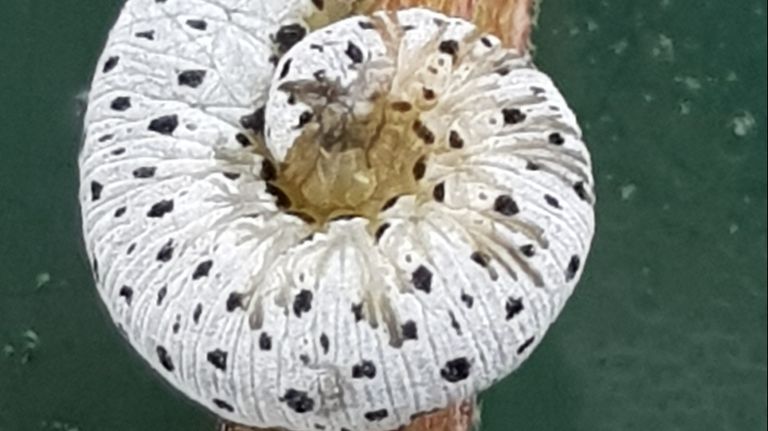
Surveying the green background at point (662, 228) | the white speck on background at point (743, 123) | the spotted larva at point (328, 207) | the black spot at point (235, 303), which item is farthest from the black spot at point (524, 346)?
the white speck on background at point (743, 123)

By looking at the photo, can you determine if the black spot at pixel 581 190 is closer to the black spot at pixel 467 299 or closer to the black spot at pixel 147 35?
the black spot at pixel 467 299

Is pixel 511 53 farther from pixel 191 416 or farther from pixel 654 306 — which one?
pixel 654 306

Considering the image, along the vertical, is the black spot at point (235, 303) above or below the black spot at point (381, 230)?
below

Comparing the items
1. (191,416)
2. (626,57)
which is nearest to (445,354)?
(191,416)

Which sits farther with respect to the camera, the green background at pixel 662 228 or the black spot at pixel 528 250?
the green background at pixel 662 228

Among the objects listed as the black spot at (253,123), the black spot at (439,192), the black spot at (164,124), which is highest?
the black spot at (164,124)

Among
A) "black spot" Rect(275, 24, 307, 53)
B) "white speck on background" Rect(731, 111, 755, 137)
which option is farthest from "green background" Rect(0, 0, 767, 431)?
"black spot" Rect(275, 24, 307, 53)
